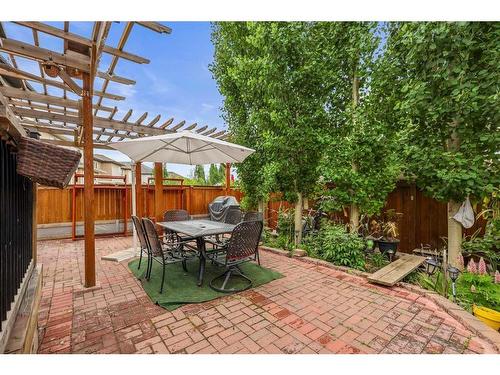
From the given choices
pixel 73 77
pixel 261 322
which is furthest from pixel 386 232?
pixel 73 77

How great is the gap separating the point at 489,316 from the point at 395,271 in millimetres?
1318

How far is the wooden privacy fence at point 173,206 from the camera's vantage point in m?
5.47

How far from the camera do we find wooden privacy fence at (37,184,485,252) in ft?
17.9

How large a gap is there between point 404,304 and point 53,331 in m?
3.87

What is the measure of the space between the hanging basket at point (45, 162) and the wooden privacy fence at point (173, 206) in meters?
4.25

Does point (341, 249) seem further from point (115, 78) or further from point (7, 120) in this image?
point (115, 78)

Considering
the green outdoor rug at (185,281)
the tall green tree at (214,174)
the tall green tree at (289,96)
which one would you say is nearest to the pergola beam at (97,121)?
the tall green tree at (289,96)

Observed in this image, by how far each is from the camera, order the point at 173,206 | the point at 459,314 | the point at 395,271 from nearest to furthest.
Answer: the point at 459,314, the point at 395,271, the point at 173,206

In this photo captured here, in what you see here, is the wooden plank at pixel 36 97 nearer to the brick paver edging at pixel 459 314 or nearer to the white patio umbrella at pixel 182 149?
the white patio umbrella at pixel 182 149

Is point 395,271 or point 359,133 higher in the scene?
point 359,133

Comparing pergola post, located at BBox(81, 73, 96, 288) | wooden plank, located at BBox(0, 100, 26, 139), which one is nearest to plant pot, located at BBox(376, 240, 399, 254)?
pergola post, located at BBox(81, 73, 96, 288)

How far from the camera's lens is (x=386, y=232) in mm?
5477

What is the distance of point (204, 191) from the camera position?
9133mm

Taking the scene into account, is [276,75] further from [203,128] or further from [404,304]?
[404,304]
